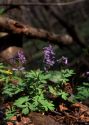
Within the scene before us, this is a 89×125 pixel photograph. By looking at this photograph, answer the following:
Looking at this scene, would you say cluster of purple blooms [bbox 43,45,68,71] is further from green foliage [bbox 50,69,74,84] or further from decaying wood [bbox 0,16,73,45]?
decaying wood [bbox 0,16,73,45]

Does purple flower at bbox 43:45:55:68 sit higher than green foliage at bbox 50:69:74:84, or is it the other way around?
purple flower at bbox 43:45:55:68

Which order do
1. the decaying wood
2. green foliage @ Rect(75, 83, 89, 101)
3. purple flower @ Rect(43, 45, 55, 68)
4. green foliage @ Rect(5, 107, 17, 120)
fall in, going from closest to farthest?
green foliage @ Rect(5, 107, 17, 120) < green foliage @ Rect(75, 83, 89, 101) < purple flower @ Rect(43, 45, 55, 68) < the decaying wood

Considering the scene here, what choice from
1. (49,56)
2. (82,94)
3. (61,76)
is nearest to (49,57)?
(49,56)

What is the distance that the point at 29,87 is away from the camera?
401 centimetres

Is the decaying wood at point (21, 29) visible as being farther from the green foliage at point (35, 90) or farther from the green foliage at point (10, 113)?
the green foliage at point (10, 113)

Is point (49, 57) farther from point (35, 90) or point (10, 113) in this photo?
point (10, 113)

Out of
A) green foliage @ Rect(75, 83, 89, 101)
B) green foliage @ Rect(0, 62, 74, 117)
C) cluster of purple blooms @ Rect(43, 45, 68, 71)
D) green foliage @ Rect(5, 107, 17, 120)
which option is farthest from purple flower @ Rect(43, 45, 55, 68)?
green foliage @ Rect(5, 107, 17, 120)

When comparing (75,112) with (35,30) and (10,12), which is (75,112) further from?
(10,12)

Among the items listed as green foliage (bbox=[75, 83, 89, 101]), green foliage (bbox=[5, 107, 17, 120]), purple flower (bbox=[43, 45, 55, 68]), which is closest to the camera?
green foliage (bbox=[5, 107, 17, 120])

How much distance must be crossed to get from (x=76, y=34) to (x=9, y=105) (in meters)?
8.19

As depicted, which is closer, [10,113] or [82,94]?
[10,113]

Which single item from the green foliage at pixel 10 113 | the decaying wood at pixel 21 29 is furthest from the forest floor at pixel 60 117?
the decaying wood at pixel 21 29

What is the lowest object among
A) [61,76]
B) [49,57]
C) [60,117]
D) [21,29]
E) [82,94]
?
[60,117]

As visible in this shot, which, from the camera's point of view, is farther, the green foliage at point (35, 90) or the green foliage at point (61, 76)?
the green foliage at point (61, 76)
